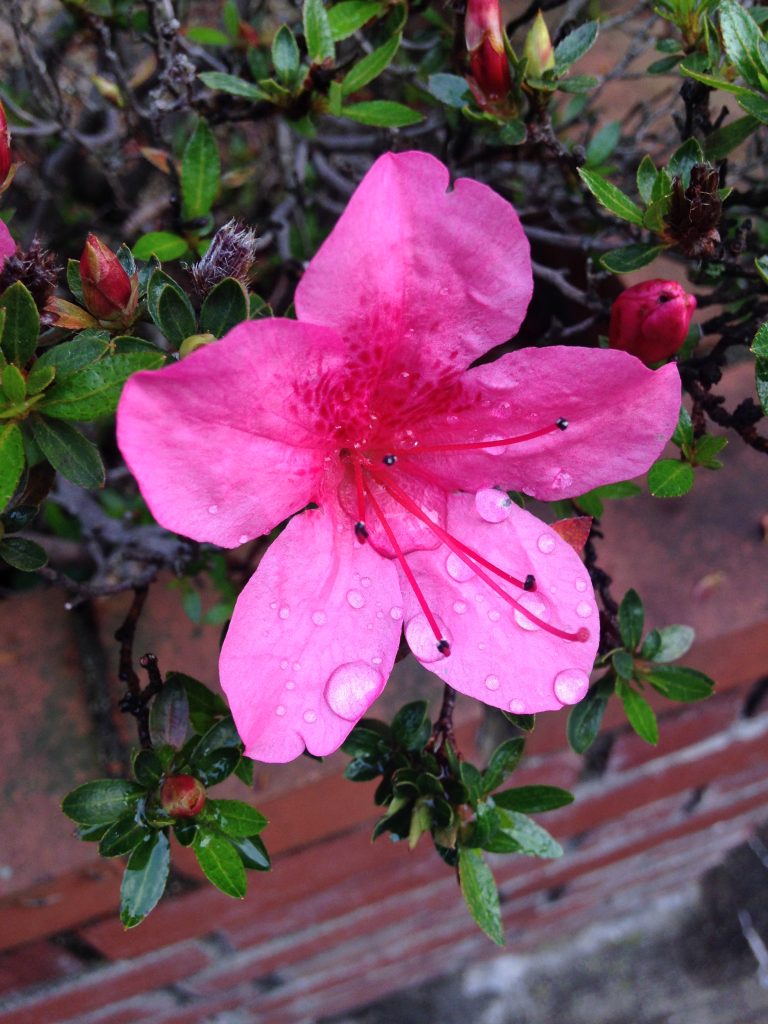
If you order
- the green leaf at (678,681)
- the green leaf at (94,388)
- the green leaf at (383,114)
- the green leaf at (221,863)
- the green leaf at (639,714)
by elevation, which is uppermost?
the green leaf at (383,114)

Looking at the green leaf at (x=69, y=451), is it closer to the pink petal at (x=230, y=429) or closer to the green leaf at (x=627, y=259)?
the pink petal at (x=230, y=429)

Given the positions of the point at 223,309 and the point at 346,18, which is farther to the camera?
the point at 346,18

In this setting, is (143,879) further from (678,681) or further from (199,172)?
(199,172)

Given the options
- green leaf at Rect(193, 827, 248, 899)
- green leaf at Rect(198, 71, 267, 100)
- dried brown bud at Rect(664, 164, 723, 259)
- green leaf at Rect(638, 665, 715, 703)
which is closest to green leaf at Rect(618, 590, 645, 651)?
green leaf at Rect(638, 665, 715, 703)

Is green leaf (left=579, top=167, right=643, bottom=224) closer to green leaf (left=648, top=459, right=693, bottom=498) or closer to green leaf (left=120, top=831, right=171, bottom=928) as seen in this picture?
green leaf (left=648, top=459, right=693, bottom=498)

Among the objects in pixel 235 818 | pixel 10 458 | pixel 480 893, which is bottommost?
pixel 480 893

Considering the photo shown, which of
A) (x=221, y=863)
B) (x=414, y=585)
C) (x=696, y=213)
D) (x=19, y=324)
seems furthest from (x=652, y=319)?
(x=221, y=863)

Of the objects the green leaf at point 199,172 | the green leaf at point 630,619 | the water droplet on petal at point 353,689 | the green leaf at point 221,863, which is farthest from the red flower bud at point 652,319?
the green leaf at point 221,863
